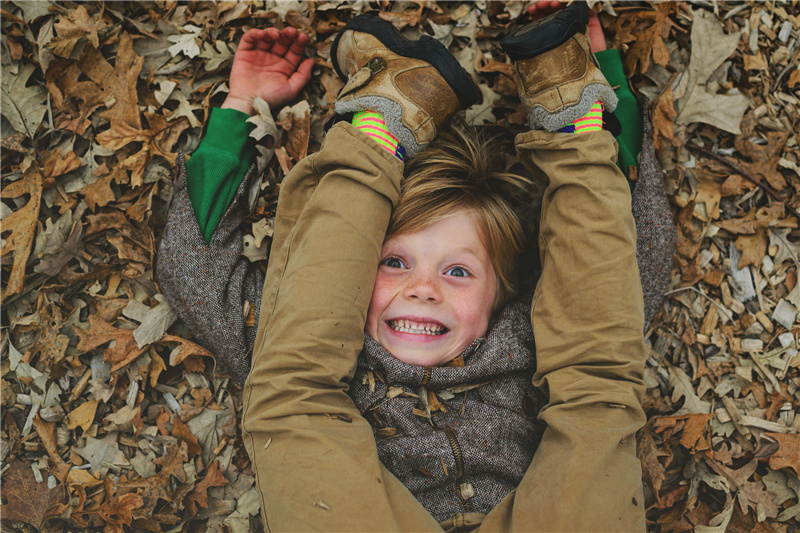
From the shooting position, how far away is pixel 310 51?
3463 millimetres

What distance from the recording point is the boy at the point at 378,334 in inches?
91.7

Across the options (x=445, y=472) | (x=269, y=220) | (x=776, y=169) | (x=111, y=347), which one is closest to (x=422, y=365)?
(x=445, y=472)

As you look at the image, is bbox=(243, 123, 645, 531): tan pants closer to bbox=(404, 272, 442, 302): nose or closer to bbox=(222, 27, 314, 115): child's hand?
bbox=(404, 272, 442, 302): nose

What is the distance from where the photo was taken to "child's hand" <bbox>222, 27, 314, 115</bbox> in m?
3.26

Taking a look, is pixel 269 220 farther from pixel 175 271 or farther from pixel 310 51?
pixel 310 51

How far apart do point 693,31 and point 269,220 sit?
2.79m

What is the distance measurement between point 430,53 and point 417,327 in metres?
1.46

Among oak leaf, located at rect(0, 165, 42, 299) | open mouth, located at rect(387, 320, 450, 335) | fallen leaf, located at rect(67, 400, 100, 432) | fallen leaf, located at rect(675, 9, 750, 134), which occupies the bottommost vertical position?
fallen leaf, located at rect(67, 400, 100, 432)

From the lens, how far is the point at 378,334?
281cm

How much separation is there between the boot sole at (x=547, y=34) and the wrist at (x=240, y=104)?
155 cm

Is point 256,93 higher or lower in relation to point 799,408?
higher

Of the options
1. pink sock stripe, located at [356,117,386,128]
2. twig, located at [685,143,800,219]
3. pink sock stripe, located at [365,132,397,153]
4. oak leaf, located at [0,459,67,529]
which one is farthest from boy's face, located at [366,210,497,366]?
oak leaf, located at [0,459,67,529]

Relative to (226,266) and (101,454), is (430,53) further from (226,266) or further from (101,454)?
(101,454)

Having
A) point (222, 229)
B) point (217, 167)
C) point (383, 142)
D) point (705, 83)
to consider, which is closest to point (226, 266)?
point (222, 229)
